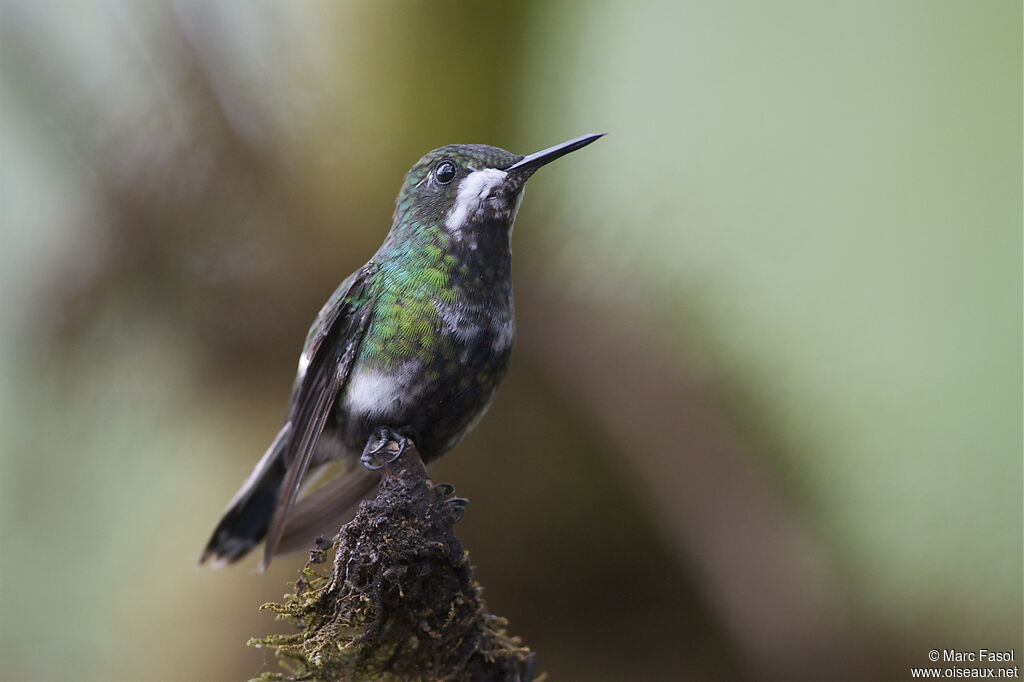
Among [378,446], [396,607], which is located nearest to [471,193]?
[378,446]

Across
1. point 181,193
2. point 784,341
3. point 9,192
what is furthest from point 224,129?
point 784,341

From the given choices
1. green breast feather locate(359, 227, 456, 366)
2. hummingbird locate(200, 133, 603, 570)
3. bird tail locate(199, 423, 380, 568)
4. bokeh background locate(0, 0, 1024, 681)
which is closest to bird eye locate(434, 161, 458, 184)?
hummingbird locate(200, 133, 603, 570)

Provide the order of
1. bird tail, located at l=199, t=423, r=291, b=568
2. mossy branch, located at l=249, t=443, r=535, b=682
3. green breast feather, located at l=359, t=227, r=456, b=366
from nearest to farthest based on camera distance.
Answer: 1. mossy branch, located at l=249, t=443, r=535, b=682
2. green breast feather, located at l=359, t=227, r=456, b=366
3. bird tail, located at l=199, t=423, r=291, b=568

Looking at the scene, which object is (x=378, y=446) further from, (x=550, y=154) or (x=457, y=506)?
(x=550, y=154)

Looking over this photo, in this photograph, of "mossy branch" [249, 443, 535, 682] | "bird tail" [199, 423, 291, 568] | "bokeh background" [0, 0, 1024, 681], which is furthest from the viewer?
"bokeh background" [0, 0, 1024, 681]

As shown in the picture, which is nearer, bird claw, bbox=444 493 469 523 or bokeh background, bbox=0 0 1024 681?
bird claw, bbox=444 493 469 523

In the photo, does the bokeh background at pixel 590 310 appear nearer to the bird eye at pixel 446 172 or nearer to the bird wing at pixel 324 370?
the bird eye at pixel 446 172

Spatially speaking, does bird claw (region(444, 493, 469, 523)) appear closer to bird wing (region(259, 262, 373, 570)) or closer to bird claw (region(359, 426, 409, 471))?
bird claw (region(359, 426, 409, 471))

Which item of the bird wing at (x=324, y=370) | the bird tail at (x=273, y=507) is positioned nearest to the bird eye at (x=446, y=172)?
the bird wing at (x=324, y=370)
